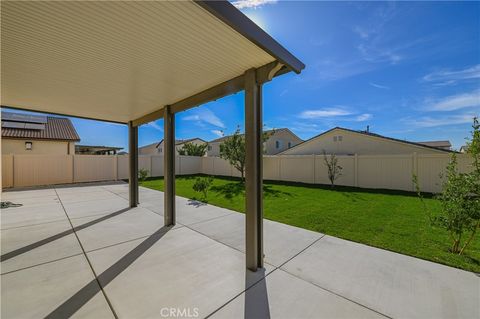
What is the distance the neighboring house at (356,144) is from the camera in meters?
11.6

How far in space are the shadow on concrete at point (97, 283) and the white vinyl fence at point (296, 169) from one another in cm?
933

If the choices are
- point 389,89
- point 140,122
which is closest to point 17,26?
point 140,122

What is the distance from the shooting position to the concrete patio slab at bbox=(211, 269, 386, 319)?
71.2 inches

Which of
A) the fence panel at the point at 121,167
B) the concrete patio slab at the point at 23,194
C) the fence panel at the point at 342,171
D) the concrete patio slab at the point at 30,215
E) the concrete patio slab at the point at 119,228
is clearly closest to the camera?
the concrete patio slab at the point at 119,228

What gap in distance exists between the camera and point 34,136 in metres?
14.0

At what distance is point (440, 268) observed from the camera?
8.38 ft

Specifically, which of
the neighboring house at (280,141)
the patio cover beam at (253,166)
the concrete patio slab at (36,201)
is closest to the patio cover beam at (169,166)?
the patio cover beam at (253,166)

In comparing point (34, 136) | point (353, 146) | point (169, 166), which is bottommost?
point (169, 166)

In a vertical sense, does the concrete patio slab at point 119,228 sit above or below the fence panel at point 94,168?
below

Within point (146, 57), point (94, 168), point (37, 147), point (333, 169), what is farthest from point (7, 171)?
point (333, 169)

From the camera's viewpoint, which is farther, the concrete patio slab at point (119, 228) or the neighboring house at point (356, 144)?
the neighboring house at point (356, 144)

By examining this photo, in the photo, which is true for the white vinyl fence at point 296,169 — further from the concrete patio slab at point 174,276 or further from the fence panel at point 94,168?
the concrete patio slab at point 174,276

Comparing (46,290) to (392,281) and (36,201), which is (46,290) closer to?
(392,281)

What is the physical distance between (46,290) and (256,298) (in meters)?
2.23
